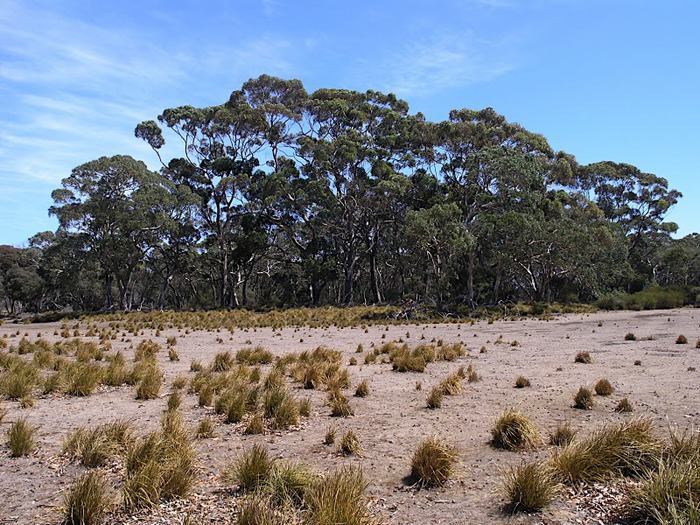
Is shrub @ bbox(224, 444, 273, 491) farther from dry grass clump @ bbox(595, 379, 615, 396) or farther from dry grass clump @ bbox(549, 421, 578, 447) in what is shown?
dry grass clump @ bbox(595, 379, 615, 396)

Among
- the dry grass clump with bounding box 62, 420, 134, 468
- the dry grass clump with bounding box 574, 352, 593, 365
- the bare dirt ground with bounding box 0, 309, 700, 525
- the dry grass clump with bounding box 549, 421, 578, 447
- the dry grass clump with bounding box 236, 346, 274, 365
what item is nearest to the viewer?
the bare dirt ground with bounding box 0, 309, 700, 525

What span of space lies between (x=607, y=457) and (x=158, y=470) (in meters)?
4.32

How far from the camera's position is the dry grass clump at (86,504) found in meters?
4.18

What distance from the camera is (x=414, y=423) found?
725 centimetres

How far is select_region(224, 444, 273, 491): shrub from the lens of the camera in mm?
4875

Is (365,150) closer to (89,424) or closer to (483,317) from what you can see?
(483,317)

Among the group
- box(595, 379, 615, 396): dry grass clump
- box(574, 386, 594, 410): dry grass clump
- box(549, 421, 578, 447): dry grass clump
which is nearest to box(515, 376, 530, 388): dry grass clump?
box(595, 379, 615, 396): dry grass clump

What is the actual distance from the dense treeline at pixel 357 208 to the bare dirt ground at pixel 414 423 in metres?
21.4

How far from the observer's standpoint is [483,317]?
31.1m

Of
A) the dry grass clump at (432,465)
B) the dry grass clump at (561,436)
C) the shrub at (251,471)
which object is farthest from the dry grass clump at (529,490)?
the shrub at (251,471)

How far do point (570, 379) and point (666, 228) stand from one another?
214 ft

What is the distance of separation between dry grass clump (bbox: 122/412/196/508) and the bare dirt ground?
16cm

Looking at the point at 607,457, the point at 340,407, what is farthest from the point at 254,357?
the point at 607,457

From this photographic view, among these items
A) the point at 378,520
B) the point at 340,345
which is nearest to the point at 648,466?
the point at 378,520
